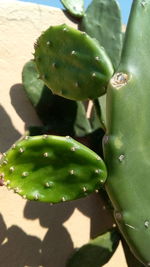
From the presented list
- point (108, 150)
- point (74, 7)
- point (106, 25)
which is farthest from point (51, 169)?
point (74, 7)

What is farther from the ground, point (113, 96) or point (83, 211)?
point (113, 96)

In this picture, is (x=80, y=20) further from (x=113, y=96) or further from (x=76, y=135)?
(x=113, y=96)

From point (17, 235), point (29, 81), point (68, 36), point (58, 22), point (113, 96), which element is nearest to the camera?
point (113, 96)

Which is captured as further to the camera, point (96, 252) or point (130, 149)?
point (96, 252)

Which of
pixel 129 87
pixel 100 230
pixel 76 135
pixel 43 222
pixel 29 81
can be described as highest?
pixel 129 87

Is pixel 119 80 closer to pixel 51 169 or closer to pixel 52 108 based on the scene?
pixel 51 169

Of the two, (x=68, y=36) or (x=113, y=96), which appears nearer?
(x=113, y=96)

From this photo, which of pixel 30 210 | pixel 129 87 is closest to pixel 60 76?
pixel 129 87
